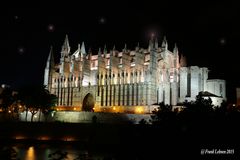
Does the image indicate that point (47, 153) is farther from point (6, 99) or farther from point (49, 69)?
point (49, 69)

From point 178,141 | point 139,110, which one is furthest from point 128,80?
point 178,141

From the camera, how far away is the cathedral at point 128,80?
48594 millimetres

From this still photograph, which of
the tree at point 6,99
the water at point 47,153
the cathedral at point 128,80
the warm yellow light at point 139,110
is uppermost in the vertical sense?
the cathedral at point 128,80

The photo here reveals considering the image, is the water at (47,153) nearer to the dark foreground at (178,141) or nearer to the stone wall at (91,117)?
the dark foreground at (178,141)

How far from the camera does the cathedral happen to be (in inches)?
1913

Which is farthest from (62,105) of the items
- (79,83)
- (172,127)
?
(172,127)

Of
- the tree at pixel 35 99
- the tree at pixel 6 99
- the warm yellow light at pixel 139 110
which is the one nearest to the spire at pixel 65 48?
the tree at pixel 35 99

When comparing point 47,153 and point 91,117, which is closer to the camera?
point 47,153

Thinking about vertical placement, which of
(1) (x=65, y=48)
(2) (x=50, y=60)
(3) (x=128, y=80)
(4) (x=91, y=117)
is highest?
(1) (x=65, y=48)

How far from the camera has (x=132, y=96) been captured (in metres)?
55.3

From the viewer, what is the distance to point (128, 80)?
2226 inches

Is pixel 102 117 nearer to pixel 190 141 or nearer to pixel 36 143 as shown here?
pixel 36 143

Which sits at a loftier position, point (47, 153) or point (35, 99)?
→ point (35, 99)

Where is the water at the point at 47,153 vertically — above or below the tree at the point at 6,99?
below
